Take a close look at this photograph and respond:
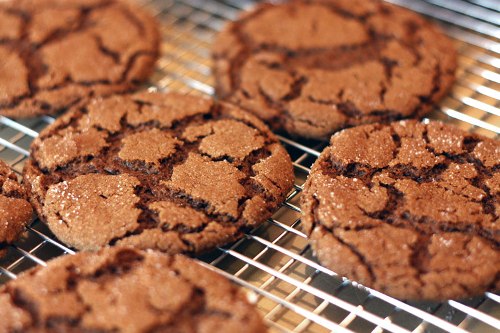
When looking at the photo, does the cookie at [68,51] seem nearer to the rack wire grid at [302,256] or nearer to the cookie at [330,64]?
the rack wire grid at [302,256]

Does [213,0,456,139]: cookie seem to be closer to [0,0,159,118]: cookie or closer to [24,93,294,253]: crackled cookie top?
[24,93,294,253]: crackled cookie top

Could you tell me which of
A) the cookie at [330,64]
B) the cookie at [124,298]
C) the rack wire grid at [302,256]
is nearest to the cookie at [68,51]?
the rack wire grid at [302,256]

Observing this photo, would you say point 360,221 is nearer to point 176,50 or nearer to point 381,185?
point 381,185

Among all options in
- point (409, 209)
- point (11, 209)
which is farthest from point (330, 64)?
point (11, 209)

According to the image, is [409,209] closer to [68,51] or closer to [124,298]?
[124,298]

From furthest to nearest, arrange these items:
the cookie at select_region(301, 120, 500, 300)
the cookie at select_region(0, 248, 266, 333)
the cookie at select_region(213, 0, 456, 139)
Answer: the cookie at select_region(213, 0, 456, 139) → the cookie at select_region(301, 120, 500, 300) → the cookie at select_region(0, 248, 266, 333)

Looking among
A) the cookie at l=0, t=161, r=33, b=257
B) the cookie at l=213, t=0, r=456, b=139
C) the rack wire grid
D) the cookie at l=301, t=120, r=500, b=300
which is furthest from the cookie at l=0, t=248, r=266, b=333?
the cookie at l=213, t=0, r=456, b=139
